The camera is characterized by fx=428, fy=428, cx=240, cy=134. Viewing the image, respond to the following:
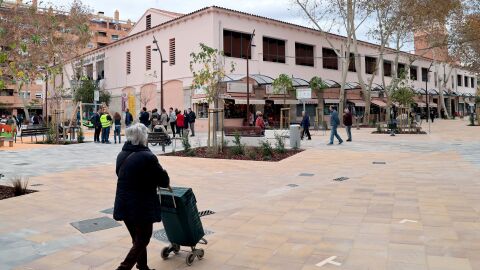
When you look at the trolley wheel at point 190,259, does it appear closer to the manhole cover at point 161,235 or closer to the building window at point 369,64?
the manhole cover at point 161,235

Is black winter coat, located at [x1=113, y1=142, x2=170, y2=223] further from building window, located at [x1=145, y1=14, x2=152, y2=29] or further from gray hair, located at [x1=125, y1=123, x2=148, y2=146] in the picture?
building window, located at [x1=145, y1=14, x2=152, y2=29]

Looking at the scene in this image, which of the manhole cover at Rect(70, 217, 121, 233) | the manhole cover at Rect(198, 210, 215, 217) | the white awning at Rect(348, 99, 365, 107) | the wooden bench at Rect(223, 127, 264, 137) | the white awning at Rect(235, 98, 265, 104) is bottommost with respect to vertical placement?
the manhole cover at Rect(70, 217, 121, 233)

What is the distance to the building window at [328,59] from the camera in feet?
144

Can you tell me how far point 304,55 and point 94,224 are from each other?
122 ft

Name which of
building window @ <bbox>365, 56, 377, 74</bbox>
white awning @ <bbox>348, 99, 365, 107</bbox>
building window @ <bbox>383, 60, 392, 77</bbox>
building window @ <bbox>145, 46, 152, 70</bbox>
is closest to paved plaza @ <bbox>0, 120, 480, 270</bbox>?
building window @ <bbox>145, 46, 152, 70</bbox>

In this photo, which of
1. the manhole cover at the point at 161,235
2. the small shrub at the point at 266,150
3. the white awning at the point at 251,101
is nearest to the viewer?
the manhole cover at the point at 161,235

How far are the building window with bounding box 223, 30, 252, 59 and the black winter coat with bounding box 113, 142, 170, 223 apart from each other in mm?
29907

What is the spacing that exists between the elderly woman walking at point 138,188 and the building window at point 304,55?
37.4 meters

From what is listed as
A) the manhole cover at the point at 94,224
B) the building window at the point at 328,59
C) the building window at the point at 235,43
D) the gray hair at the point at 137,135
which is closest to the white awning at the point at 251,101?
the building window at the point at 235,43

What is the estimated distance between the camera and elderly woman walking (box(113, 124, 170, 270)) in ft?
12.4

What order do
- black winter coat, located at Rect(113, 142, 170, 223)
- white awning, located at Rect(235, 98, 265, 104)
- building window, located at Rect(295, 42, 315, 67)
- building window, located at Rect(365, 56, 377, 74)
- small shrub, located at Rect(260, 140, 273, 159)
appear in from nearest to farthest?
black winter coat, located at Rect(113, 142, 170, 223), small shrub, located at Rect(260, 140, 273, 159), white awning, located at Rect(235, 98, 265, 104), building window, located at Rect(295, 42, 315, 67), building window, located at Rect(365, 56, 377, 74)

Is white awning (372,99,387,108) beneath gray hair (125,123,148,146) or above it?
above

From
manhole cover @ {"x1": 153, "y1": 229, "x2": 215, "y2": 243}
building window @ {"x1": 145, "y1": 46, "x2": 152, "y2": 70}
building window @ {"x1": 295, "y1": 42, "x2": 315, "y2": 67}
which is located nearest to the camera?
manhole cover @ {"x1": 153, "y1": 229, "x2": 215, "y2": 243}

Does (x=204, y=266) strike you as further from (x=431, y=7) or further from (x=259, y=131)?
(x=431, y=7)
